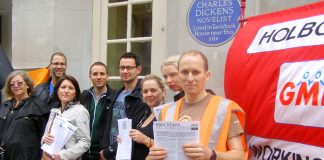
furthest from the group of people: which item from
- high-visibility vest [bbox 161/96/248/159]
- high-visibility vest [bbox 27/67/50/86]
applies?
high-visibility vest [bbox 27/67/50/86]

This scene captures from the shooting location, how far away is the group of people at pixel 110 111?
2.47m

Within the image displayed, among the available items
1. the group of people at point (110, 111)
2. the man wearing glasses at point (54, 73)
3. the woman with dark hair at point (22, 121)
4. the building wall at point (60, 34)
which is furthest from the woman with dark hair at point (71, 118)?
the building wall at point (60, 34)

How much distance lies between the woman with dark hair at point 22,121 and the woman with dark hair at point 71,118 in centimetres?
25

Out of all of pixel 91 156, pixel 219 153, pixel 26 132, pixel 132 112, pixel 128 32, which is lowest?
pixel 91 156

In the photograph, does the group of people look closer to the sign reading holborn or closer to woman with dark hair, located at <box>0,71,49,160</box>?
woman with dark hair, located at <box>0,71,49,160</box>

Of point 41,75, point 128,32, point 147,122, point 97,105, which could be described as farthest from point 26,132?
point 128,32

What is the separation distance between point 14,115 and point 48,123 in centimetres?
45

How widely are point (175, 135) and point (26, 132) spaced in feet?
6.72

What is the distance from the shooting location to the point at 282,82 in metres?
2.48

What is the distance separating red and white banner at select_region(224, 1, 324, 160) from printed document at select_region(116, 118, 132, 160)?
790mm

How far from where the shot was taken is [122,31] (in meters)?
6.07

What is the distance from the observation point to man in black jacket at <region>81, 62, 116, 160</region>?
397 centimetres

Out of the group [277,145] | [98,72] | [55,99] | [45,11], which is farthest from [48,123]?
[45,11]

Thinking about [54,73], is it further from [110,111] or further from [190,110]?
[190,110]
